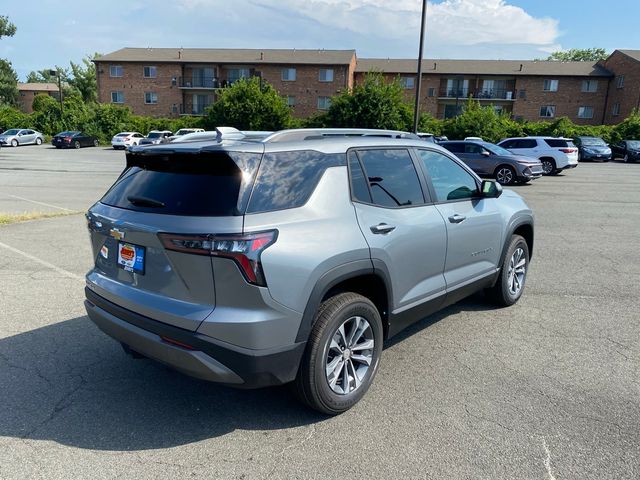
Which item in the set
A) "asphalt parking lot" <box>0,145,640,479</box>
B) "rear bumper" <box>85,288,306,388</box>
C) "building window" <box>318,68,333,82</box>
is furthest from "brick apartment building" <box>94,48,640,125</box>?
"rear bumper" <box>85,288,306,388</box>

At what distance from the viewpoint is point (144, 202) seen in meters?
2.94

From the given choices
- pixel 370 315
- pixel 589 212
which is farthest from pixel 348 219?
pixel 589 212

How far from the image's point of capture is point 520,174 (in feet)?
56.3

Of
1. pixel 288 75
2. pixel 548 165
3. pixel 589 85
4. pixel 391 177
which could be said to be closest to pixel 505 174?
pixel 548 165

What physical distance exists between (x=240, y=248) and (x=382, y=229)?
1110mm

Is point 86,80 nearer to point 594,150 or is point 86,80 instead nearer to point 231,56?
point 231,56

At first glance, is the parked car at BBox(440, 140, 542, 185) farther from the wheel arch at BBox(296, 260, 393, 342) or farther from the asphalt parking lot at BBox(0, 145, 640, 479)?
the wheel arch at BBox(296, 260, 393, 342)

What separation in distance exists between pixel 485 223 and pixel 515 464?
2306 mm

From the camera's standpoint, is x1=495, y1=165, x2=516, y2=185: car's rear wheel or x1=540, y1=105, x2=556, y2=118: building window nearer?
x1=495, y1=165, x2=516, y2=185: car's rear wheel

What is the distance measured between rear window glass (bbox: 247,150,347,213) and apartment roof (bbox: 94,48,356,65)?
169 ft

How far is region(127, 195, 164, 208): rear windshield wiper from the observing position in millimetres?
2857

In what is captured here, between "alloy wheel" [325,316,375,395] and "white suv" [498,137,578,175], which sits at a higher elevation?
"white suv" [498,137,578,175]

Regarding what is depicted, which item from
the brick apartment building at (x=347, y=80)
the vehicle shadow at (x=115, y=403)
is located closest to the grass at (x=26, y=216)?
the vehicle shadow at (x=115, y=403)

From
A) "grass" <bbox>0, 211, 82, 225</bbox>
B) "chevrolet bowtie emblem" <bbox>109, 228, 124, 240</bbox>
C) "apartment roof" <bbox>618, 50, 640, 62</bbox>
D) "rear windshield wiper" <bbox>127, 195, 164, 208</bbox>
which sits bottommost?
"grass" <bbox>0, 211, 82, 225</bbox>
